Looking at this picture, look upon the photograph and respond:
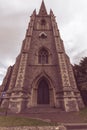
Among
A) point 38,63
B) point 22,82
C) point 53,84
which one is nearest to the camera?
point 22,82

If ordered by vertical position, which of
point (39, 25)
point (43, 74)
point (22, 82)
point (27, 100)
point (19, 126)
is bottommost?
point (19, 126)

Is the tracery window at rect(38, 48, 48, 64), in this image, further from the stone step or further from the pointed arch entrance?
the stone step

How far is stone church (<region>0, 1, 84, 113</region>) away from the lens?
1791 centimetres

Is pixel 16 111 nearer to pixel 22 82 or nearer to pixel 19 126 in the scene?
pixel 22 82

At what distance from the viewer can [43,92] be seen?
21391 mm

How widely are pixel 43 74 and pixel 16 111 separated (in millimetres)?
7128

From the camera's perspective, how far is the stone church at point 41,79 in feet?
58.7

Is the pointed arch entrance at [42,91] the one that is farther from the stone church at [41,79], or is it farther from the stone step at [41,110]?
the stone step at [41,110]

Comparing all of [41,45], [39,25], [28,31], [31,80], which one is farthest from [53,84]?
[39,25]

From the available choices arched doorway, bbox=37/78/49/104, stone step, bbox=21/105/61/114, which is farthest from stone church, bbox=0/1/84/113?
stone step, bbox=21/105/61/114

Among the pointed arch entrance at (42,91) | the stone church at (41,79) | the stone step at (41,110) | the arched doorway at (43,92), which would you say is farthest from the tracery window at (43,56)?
the stone step at (41,110)

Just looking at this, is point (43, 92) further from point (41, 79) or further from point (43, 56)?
point (43, 56)

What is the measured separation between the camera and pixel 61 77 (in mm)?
19406

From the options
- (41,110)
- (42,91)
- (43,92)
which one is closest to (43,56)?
(42,91)
